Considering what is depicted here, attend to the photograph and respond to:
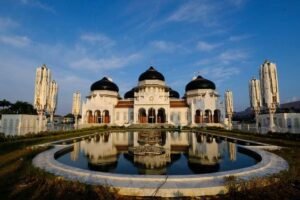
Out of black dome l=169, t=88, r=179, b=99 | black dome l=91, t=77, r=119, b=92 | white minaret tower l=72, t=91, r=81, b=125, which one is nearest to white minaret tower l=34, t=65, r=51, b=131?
white minaret tower l=72, t=91, r=81, b=125

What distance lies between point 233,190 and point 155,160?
15.2 ft

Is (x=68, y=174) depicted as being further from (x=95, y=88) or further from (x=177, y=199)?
(x=95, y=88)

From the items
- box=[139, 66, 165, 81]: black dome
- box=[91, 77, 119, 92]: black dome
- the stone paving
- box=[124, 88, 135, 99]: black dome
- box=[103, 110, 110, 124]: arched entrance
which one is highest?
box=[139, 66, 165, 81]: black dome

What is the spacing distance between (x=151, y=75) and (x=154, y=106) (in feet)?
27.6

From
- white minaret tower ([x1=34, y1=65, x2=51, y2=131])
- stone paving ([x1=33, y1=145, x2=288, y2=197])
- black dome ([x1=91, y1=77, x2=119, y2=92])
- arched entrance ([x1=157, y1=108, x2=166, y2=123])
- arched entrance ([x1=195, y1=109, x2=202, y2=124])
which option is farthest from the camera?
black dome ([x1=91, y1=77, x2=119, y2=92])

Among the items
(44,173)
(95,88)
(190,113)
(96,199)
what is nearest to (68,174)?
(44,173)

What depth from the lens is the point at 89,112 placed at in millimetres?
41906

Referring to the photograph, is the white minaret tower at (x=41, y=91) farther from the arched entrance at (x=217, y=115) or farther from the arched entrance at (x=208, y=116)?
the arched entrance at (x=217, y=115)

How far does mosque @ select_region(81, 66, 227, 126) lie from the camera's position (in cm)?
3816

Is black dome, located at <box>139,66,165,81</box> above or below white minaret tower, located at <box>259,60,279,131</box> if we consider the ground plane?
above

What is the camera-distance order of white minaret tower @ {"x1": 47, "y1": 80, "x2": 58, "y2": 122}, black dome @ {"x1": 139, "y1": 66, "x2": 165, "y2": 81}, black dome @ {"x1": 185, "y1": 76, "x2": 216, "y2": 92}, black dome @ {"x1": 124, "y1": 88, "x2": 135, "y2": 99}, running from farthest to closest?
black dome @ {"x1": 124, "y1": 88, "x2": 135, "y2": 99}, black dome @ {"x1": 139, "y1": 66, "x2": 165, "y2": 81}, black dome @ {"x1": 185, "y1": 76, "x2": 216, "y2": 92}, white minaret tower @ {"x1": 47, "y1": 80, "x2": 58, "y2": 122}

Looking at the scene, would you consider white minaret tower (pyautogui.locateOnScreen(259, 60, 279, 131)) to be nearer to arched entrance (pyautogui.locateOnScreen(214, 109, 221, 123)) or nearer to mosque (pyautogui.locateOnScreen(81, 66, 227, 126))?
mosque (pyautogui.locateOnScreen(81, 66, 227, 126))

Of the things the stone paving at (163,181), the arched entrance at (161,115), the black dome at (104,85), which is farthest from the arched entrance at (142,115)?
the stone paving at (163,181)

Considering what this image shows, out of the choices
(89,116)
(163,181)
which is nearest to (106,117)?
(89,116)
